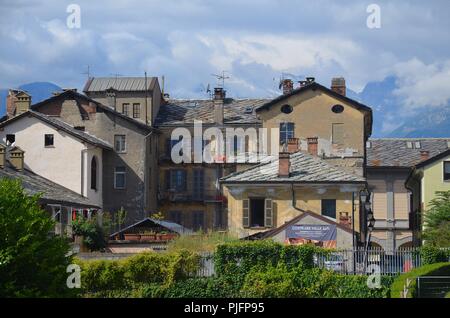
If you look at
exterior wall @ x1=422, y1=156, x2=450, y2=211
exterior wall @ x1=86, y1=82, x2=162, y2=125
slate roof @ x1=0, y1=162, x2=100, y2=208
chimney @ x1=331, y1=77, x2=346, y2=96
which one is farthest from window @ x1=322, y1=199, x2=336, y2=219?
exterior wall @ x1=86, y1=82, x2=162, y2=125

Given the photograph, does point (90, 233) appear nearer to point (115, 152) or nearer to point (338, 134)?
point (115, 152)

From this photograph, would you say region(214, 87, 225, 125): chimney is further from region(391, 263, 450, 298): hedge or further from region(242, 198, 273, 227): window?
region(391, 263, 450, 298): hedge

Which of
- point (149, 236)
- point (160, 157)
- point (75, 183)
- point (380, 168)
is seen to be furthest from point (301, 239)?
point (380, 168)

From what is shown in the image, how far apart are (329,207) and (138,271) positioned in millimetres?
16055

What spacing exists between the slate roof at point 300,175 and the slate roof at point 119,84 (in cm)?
2004

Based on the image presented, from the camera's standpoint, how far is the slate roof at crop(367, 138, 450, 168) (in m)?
83.8

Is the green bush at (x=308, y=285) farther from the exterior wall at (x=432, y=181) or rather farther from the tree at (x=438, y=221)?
the exterior wall at (x=432, y=181)

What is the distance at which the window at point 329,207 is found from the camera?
57.1 metres

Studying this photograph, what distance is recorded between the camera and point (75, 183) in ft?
220

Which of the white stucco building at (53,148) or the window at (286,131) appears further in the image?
the window at (286,131)

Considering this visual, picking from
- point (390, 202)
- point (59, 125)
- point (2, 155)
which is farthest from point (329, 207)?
point (390, 202)

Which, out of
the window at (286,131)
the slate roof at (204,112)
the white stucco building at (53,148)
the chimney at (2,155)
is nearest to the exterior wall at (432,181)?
the window at (286,131)

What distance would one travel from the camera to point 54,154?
67.6 metres
